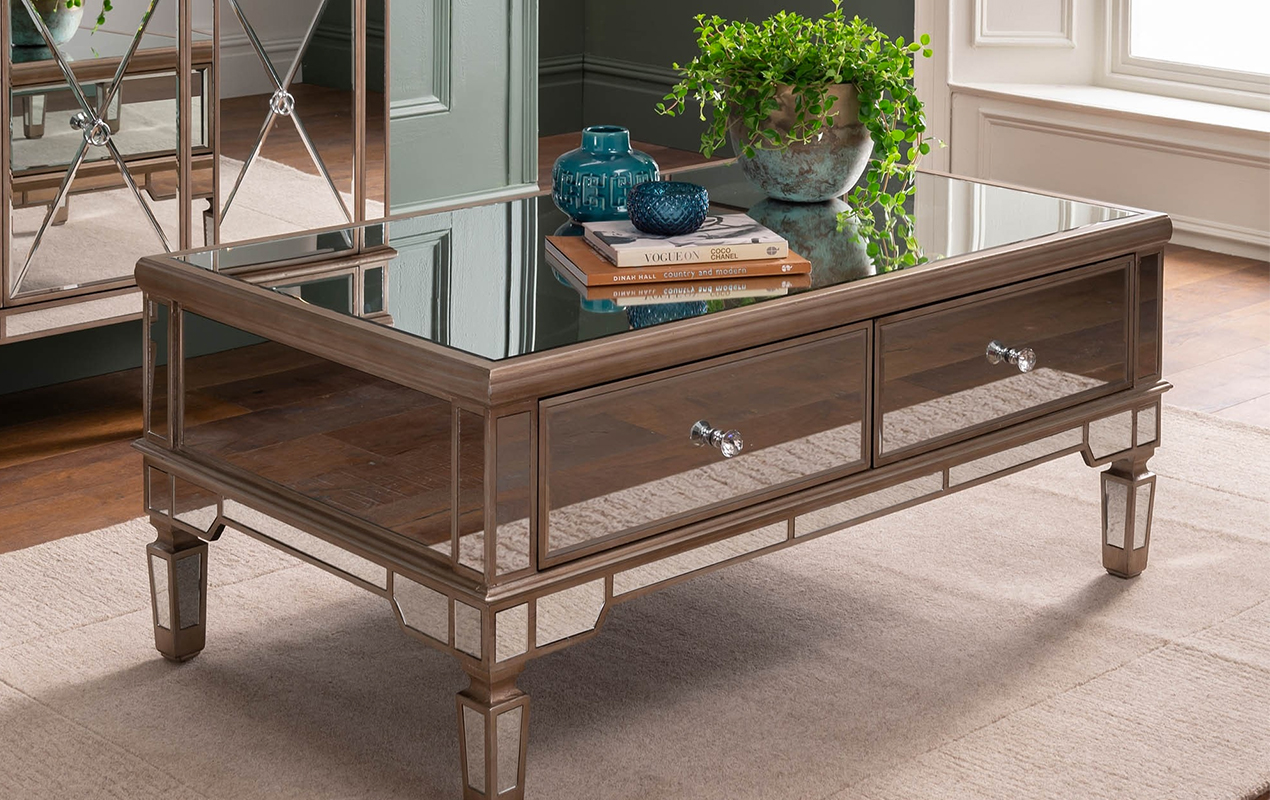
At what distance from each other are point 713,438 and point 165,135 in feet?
5.23

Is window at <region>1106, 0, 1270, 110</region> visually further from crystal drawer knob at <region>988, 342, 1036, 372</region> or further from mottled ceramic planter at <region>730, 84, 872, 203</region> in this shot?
crystal drawer knob at <region>988, 342, 1036, 372</region>

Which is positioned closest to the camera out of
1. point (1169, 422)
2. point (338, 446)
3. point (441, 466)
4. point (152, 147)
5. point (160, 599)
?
point (441, 466)

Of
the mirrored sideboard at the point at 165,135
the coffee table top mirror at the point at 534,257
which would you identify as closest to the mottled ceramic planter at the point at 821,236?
the coffee table top mirror at the point at 534,257

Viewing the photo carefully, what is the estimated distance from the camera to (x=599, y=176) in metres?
2.19

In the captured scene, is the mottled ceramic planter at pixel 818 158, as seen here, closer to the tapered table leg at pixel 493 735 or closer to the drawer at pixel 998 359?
the drawer at pixel 998 359

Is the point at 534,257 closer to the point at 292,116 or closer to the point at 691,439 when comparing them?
the point at 691,439

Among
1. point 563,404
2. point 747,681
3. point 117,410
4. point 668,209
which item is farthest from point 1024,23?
point 563,404

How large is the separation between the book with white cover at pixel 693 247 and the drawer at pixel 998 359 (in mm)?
172

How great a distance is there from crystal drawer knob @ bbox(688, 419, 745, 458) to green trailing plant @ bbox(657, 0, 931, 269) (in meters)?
0.53

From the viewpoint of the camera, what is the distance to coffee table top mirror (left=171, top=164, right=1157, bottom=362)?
5.82 feet

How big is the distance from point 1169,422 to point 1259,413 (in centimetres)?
22

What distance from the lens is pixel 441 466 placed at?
5.52 feet

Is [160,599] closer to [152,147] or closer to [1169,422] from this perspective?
[152,147]

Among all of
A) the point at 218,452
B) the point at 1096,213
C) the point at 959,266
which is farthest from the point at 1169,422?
the point at 218,452
